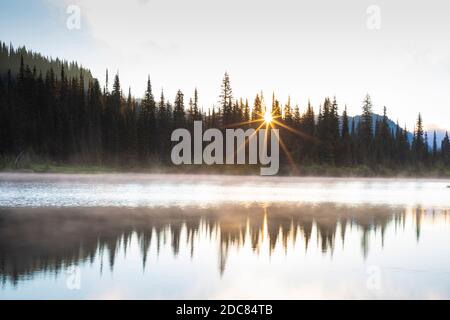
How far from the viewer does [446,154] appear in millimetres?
119500

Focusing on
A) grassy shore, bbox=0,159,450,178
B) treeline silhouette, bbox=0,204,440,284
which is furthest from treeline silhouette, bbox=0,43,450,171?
treeline silhouette, bbox=0,204,440,284

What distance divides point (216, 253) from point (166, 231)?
360 cm

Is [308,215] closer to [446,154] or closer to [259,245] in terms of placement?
[259,245]

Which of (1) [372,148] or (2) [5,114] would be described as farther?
(1) [372,148]

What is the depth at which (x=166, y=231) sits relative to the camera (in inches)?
682

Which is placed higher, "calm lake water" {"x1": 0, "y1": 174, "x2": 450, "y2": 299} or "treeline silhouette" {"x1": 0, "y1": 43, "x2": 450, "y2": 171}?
"treeline silhouette" {"x1": 0, "y1": 43, "x2": 450, "y2": 171}

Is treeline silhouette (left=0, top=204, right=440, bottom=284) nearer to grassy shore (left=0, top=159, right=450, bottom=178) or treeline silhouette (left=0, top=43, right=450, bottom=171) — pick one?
grassy shore (left=0, top=159, right=450, bottom=178)

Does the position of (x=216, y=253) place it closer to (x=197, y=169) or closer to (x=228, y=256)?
(x=228, y=256)

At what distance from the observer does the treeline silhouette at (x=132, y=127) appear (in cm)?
8562

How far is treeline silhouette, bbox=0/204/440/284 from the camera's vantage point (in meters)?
12.9

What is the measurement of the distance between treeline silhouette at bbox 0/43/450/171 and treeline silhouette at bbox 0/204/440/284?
61.6 meters

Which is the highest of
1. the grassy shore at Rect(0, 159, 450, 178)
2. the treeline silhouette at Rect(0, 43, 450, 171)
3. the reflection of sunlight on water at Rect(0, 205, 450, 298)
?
the treeline silhouette at Rect(0, 43, 450, 171)
